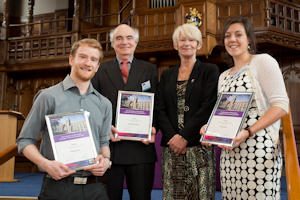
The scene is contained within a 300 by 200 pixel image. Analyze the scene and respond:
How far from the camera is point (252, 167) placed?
1985mm

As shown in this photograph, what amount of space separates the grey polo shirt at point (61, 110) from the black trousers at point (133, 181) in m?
0.39

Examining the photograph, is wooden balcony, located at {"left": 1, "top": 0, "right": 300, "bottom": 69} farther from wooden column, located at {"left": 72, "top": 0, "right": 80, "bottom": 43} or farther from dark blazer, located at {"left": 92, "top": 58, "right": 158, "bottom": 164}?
dark blazer, located at {"left": 92, "top": 58, "right": 158, "bottom": 164}

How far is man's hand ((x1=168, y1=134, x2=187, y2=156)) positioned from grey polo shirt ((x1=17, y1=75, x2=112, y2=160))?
0.50 m

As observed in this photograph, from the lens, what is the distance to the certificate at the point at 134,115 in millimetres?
2342

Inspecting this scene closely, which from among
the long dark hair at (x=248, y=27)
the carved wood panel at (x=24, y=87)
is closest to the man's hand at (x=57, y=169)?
the long dark hair at (x=248, y=27)

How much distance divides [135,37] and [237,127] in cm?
115

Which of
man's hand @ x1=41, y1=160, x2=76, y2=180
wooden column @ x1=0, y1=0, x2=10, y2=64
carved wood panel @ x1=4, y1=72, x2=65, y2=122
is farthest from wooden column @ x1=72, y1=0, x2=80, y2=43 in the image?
man's hand @ x1=41, y1=160, x2=76, y2=180

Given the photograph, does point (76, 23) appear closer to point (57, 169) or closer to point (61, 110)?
point (61, 110)

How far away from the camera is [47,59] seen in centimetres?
1064

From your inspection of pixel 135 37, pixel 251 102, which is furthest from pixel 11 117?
pixel 251 102

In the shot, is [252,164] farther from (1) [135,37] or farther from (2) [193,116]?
(1) [135,37]

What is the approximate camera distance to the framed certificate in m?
1.98

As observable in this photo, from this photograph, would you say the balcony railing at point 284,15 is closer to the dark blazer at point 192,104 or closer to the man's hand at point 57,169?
the dark blazer at point 192,104

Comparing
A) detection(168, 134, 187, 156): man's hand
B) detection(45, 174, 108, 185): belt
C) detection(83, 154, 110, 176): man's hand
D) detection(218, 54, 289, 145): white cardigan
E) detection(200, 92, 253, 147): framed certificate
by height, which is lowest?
detection(45, 174, 108, 185): belt
